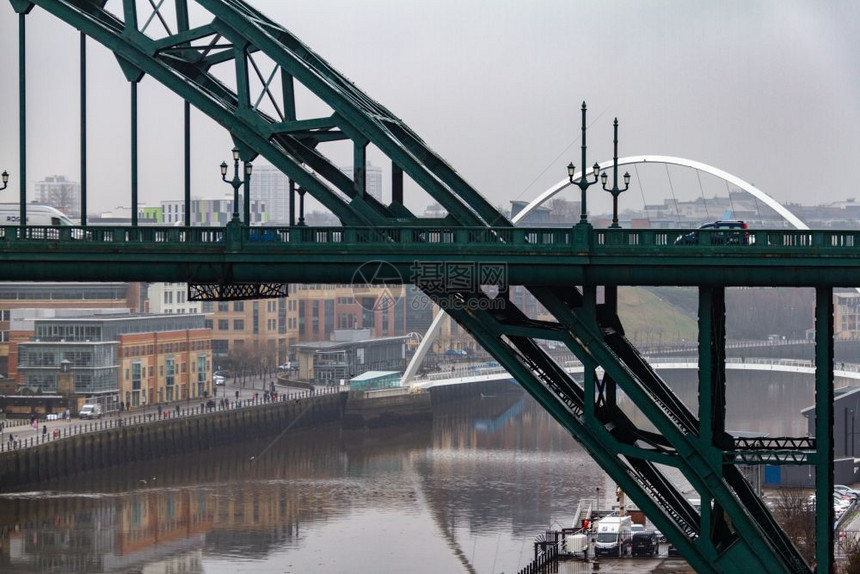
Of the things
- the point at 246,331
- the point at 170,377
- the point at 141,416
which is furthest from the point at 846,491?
the point at 246,331

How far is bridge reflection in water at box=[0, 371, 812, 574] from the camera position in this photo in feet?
225

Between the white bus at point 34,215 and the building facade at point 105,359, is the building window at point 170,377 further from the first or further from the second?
the white bus at point 34,215

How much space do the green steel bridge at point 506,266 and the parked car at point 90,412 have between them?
7039 cm

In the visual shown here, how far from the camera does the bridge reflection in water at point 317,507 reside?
68688 millimetres

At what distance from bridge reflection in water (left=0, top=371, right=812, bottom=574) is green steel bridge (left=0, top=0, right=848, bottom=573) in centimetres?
2855

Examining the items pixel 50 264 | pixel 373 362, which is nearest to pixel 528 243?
pixel 50 264

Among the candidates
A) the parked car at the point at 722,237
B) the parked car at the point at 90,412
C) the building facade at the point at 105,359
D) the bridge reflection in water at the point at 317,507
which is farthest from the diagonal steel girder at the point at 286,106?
the building facade at the point at 105,359

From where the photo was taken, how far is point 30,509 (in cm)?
8181

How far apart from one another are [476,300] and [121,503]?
51.9 m

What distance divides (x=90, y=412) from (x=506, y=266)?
79.1m

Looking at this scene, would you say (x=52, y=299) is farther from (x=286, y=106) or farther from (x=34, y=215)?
(x=286, y=106)

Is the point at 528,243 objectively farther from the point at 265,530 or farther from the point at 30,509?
the point at 30,509

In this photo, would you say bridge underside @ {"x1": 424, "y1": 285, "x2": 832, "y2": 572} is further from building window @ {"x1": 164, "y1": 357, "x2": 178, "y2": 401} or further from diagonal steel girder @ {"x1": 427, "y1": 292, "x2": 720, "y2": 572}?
building window @ {"x1": 164, "y1": 357, "x2": 178, "y2": 401}

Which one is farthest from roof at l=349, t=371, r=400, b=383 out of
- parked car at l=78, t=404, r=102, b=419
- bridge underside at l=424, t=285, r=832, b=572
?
bridge underside at l=424, t=285, r=832, b=572
